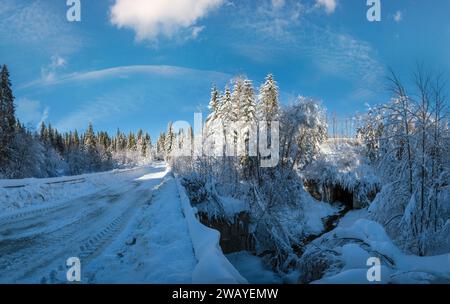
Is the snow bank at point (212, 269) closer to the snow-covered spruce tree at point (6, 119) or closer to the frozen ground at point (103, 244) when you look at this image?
the frozen ground at point (103, 244)

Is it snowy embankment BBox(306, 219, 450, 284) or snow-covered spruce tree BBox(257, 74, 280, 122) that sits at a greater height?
snow-covered spruce tree BBox(257, 74, 280, 122)

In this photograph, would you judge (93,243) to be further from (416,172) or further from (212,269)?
(416,172)

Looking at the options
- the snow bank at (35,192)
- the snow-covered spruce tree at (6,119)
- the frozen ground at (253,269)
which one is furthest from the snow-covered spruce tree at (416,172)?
the snow-covered spruce tree at (6,119)

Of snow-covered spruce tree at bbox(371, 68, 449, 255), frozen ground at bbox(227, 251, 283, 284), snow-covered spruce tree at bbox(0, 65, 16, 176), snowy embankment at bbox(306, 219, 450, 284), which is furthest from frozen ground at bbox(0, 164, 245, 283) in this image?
snow-covered spruce tree at bbox(0, 65, 16, 176)

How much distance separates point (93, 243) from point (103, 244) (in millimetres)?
289

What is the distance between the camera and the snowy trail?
5.48m

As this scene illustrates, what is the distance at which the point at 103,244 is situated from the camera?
766 centimetres

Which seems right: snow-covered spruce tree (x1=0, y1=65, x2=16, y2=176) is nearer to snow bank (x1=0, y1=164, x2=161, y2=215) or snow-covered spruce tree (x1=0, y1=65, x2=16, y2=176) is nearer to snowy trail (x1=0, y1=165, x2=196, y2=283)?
snow bank (x1=0, y1=164, x2=161, y2=215)

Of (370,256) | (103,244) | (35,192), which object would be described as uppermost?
(35,192)

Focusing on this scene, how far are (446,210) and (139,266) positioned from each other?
779 centimetres

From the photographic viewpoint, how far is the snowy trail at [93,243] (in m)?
5.48

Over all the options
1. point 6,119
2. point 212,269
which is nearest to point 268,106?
point 212,269

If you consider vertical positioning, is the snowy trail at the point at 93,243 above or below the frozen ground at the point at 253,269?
above

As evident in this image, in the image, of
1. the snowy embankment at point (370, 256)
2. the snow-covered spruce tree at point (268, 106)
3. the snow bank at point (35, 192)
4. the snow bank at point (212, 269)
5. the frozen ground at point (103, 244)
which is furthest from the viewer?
the snow-covered spruce tree at point (268, 106)
